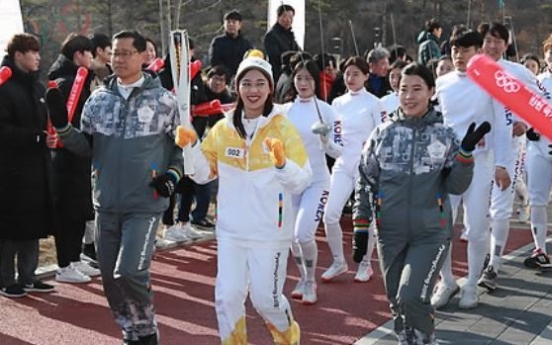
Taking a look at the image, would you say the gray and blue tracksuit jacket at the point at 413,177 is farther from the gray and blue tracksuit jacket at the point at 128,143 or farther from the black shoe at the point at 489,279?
the black shoe at the point at 489,279

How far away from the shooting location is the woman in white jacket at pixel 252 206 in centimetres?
559

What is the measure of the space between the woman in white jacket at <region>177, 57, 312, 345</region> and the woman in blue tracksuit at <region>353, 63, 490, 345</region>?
0.50 metres

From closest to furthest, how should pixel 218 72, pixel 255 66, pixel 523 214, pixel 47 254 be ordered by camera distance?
pixel 255 66 → pixel 47 254 → pixel 218 72 → pixel 523 214

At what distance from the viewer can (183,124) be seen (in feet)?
18.8

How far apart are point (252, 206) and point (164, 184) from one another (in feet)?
2.24

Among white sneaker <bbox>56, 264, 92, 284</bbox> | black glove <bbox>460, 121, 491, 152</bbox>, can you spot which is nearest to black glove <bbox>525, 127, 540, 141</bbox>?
black glove <bbox>460, 121, 491, 152</bbox>

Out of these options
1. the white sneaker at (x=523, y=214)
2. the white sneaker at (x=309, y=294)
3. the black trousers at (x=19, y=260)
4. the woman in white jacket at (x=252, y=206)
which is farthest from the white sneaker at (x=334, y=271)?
the white sneaker at (x=523, y=214)

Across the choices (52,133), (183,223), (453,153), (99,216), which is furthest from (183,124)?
(183,223)

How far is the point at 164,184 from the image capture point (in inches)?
235

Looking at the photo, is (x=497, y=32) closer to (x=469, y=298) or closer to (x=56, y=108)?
(x=469, y=298)

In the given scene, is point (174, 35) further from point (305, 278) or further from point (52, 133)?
point (305, 278)

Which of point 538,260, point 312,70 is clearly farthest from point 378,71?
point 312,70

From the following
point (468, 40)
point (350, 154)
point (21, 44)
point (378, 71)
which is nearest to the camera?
point (468, 40)

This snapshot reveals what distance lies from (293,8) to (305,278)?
547 cm
